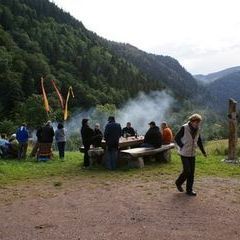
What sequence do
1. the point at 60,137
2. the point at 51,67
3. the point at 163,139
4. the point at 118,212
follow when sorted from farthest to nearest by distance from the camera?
the point at 51,67, the point at 60,137, the point at 163,139, the point at 118,212

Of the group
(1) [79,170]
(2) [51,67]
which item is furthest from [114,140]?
(2) [51,67]

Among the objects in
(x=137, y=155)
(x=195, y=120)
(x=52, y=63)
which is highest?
(x=52, y=63)

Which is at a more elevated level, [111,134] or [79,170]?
[111,134]

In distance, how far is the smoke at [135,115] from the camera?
9911 centimetres

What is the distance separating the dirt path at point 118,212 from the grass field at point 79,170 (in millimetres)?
1619

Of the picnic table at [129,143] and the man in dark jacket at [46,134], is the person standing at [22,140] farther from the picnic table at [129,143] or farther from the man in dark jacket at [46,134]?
the picnic table at [129,143]

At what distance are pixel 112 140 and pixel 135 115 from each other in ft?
318

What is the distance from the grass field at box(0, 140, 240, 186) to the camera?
15.0 m

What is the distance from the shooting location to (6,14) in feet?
436

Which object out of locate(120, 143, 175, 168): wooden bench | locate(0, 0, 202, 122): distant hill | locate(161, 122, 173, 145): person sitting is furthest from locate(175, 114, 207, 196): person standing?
locate(0, 0, 202, 122): distant hill

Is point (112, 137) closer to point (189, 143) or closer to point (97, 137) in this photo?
point (97, 137)

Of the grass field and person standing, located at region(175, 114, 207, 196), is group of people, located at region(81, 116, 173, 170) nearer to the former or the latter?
the grass field

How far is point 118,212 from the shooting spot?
Result: 9.66 metres

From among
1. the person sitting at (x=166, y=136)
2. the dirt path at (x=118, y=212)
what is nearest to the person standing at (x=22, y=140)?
the person sitting at (x=166, y=136)
